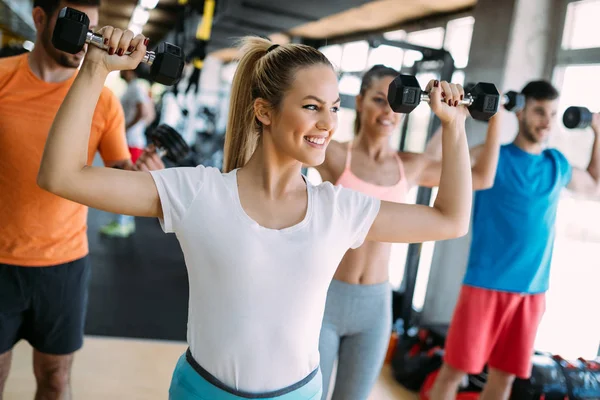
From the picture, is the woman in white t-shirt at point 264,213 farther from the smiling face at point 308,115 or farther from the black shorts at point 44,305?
the black shorts at point 44,305

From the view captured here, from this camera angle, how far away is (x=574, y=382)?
110 inches

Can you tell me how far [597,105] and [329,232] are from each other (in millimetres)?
2953

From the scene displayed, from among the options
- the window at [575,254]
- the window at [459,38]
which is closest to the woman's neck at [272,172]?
the window at [575,254]

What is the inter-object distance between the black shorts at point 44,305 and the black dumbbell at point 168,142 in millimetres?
500

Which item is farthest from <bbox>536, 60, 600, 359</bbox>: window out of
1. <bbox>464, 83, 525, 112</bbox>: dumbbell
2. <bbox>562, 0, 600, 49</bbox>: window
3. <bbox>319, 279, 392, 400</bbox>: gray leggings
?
<bbox>319, 279, 392, 400</bbox>: gray leggings

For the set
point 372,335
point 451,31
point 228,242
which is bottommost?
point 372,335

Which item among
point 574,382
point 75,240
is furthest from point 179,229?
point 574,382

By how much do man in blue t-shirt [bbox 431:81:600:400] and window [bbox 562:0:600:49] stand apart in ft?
3.90

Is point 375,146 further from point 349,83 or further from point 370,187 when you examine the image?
point 349,83

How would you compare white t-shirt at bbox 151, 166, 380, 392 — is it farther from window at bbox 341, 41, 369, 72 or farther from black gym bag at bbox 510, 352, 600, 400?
window at bbox 341, 41, 369, 72

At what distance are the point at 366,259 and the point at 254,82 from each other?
856mm

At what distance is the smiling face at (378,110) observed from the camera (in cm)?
193

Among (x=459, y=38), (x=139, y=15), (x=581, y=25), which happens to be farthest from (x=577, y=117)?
(x=139, y=15)

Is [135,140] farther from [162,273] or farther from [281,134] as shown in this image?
[281,134]
